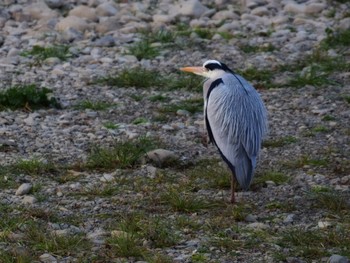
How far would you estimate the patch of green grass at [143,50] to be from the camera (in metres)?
10.4

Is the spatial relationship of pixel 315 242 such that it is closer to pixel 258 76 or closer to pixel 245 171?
pixel 245 171

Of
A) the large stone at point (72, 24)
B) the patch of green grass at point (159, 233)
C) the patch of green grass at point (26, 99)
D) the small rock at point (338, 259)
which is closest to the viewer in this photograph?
the small rock at point (338, 259)

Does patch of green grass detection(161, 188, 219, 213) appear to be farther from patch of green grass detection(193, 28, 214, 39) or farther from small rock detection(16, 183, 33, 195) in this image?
patch of green grass detection(193, 28, 214, 39)

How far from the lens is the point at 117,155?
7547 mm

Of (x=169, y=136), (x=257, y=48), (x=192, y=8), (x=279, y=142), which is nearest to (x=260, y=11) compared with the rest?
(x=192, y=8)

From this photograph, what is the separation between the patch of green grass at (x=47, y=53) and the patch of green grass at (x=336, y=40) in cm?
273

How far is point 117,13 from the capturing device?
39.0ft

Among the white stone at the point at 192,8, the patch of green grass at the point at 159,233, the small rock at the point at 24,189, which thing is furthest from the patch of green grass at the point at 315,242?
the white stone at the point at 192,8

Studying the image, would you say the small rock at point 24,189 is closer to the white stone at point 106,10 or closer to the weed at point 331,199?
the weed at point 331,199

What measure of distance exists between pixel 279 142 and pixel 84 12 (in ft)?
14.6

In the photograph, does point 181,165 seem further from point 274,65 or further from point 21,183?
point 274,65

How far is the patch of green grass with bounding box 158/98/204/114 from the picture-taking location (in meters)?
8.96

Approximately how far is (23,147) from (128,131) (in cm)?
91

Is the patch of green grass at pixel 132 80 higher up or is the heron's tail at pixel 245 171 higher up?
the heron's tail at pixel 245 171
